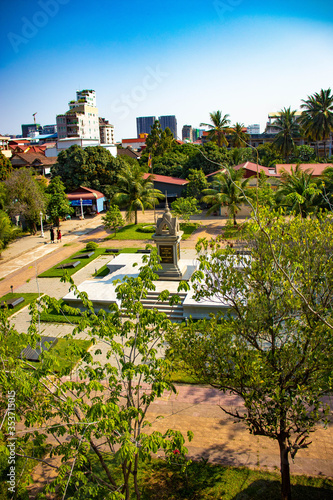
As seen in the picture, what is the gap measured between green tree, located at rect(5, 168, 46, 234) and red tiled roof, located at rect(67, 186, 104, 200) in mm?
7523

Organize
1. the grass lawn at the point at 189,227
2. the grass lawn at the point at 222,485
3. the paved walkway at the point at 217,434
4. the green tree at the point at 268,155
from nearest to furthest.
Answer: the grass lawn at the point at 222,485 < the paved walkway at the point at 217,434 < the grass lawn at the point at 189,227 < the green tree at the point at 268,155

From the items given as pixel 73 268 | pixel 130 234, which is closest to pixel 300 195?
pixel 73 268

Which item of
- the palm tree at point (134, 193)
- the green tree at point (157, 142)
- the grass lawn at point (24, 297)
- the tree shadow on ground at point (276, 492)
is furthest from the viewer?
the green tree at point (157, 142)

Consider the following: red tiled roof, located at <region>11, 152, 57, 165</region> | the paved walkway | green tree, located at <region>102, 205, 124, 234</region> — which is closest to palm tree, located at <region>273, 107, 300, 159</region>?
green tree, located at <region>102, 205, 124, 234</region>

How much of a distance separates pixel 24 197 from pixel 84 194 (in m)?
9.22

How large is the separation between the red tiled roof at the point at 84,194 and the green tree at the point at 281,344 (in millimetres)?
33449

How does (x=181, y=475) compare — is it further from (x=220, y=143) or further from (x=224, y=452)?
(x=220, y=143)

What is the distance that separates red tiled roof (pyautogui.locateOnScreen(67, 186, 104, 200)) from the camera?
4025 centimetres

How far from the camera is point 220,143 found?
51.4 metres

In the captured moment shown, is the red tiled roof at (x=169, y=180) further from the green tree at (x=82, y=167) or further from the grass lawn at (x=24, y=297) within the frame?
the grass lawn at (x=24, y=297)

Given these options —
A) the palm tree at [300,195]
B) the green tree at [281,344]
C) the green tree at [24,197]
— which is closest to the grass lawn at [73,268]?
the green tree at [24,197]

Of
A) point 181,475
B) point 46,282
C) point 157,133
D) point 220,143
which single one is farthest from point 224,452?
point 157,133

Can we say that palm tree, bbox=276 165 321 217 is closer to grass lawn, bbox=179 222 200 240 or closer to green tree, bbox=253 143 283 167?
grass lawn, bbox=179 222 200 240

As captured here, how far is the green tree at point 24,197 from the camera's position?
104 ft
